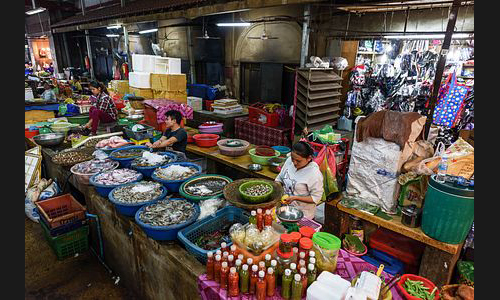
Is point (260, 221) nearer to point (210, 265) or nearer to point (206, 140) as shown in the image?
point (210, 265)

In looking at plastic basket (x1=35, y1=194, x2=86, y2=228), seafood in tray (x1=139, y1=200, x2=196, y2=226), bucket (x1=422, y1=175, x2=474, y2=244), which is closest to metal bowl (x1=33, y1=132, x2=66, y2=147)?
plastic basket (x1=35, y1=194, x2=86, y2=228)

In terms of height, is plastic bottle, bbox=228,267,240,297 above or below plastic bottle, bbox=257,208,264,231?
below

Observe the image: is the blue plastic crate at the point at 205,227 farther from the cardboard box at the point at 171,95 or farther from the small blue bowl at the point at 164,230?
the cardboard box at the point at 171,95

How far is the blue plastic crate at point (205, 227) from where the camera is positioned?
8.06 feet

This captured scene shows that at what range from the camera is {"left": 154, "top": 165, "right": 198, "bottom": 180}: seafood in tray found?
3.65m

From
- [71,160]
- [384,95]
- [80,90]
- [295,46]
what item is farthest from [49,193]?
[80,90]

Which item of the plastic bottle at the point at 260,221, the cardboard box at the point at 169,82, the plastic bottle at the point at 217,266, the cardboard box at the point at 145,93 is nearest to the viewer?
the plastic bottle at the point at 217,266

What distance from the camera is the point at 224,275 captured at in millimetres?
2068

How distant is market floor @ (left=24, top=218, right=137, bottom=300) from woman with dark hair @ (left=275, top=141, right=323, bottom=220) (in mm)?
2577

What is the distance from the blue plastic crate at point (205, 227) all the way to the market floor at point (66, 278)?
175 cm

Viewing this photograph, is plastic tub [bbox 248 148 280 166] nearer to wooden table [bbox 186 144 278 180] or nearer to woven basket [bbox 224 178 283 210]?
wooden table [bbox 186 144 278 180]

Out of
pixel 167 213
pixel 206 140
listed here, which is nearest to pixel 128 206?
pixel 167 213

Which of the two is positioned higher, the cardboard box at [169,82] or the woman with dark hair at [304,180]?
the cardboard box at [169,82]

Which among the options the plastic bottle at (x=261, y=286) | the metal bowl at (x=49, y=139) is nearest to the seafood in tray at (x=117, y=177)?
the plastic bottle at (x=261, y=286)
